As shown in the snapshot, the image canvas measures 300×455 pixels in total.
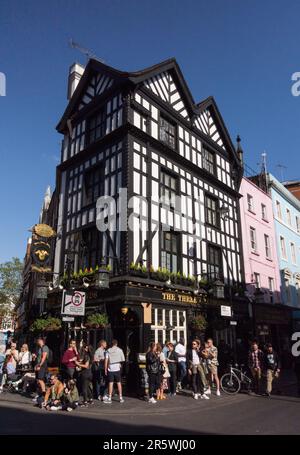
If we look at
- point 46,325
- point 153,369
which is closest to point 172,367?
point 153,369

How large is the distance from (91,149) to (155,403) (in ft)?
37.8

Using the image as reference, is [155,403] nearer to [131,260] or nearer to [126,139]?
[131,260]

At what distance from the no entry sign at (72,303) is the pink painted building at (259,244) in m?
12.0

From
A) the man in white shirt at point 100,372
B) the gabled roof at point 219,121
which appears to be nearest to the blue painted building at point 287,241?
the gabled roof at point 219,121

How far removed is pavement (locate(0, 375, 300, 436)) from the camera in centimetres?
679

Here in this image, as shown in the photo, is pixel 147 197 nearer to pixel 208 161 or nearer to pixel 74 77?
pixel 208 161

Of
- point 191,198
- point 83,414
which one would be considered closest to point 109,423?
point 83,414

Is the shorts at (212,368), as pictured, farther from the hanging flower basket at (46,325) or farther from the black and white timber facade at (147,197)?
the hanging flower basket at (46,325)

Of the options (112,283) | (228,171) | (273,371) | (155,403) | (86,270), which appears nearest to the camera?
(155,403)

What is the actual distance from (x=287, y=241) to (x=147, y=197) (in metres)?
16.6

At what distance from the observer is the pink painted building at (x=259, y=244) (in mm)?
22227

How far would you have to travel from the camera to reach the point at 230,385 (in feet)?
39.5

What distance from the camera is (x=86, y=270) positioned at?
15344 millimetres

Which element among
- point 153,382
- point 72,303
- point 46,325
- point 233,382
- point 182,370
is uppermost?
point 72,303
